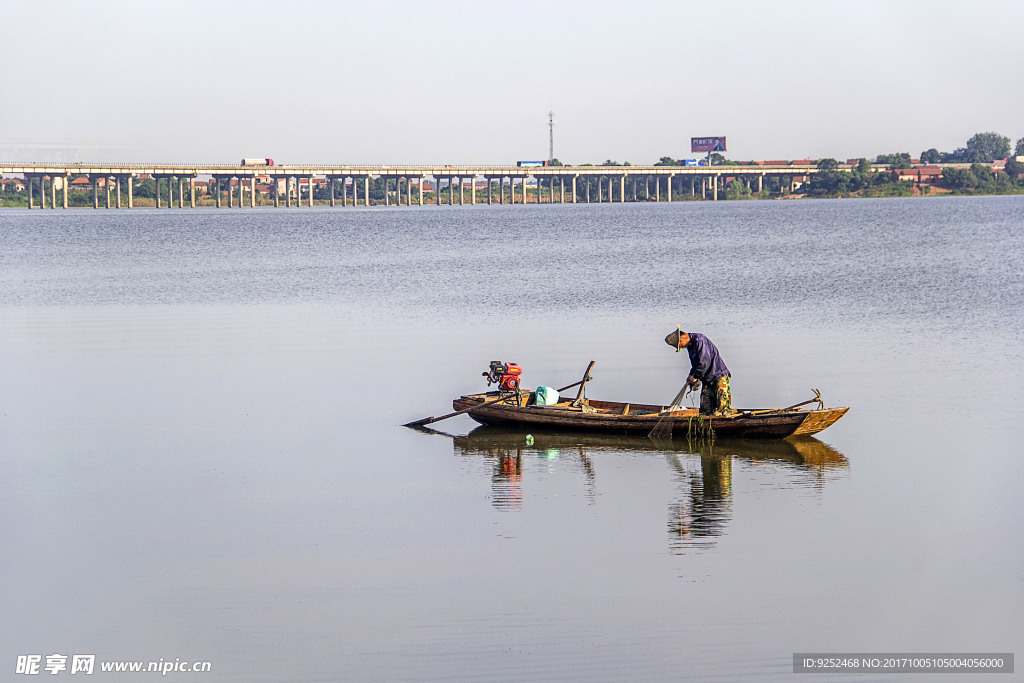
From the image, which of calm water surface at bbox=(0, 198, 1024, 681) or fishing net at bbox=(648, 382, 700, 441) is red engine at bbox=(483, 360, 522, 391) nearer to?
calm water surface at bbox=(0, 198, 1024, 681)

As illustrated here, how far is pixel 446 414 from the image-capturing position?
22422 mm

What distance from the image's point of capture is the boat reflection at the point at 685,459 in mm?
15453

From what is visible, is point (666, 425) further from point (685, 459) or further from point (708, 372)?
point (685, 459)

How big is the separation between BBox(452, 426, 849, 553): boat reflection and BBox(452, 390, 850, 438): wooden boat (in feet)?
0.51

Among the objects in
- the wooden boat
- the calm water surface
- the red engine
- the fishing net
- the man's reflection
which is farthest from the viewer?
the red engine

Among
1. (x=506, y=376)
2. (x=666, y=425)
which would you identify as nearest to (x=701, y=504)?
(x=666, y=425)

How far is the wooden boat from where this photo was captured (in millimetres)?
19562

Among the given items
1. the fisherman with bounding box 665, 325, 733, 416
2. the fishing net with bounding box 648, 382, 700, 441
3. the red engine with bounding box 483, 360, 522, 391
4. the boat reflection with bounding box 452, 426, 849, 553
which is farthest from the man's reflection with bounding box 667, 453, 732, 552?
the red engine with bounding box 483, 360, 522, 391

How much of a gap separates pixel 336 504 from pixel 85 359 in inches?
599

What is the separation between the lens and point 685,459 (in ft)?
61.4

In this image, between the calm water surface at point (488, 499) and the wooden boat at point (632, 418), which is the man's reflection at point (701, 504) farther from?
the wooden boat at point (632, 418)

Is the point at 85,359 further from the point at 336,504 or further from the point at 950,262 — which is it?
the point at 950,262

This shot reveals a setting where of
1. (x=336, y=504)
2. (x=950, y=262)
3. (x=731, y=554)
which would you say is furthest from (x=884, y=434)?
(x=950, y=262)

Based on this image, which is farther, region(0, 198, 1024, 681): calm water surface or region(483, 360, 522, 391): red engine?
region(483, 360, 522, 391): red engine
